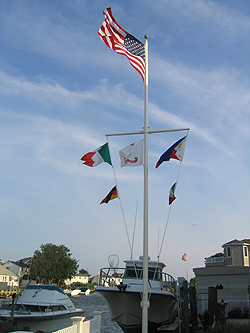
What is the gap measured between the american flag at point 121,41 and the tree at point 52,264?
81.3 meters

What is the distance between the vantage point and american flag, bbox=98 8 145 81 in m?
11.6

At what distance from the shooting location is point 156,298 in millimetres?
16641

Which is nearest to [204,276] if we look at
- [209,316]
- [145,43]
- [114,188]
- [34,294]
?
[209,316]

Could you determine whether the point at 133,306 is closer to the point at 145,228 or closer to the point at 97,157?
the point at 145,228

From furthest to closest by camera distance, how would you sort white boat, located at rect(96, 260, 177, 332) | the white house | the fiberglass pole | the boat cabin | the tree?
the white house
the tree
the boat cabin
white boat, located at rect(96, 260, 177, 332)
the fiberglass pole

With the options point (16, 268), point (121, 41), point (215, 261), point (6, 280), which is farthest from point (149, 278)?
point (16, 268)

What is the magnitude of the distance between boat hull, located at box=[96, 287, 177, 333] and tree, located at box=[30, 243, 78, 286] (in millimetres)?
72725

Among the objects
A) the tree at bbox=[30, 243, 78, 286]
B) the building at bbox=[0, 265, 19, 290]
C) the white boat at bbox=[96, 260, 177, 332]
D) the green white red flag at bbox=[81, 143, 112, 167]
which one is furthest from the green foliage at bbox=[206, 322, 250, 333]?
the tree at bbox=[30, 243, 78, 286]

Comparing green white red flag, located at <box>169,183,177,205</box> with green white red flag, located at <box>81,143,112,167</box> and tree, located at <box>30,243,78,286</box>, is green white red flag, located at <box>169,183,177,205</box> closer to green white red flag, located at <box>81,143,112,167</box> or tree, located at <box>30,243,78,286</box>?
green white red flag, located at <box>81,143,112,167</box>

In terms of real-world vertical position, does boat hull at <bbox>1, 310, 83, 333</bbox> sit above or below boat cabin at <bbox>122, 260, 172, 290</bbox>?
below

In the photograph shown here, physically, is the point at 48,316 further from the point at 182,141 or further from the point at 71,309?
the point at 182,141

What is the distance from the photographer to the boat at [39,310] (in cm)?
1689

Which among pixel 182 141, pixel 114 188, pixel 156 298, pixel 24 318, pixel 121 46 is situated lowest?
pixel 24 318

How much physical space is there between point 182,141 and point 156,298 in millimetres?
9086
